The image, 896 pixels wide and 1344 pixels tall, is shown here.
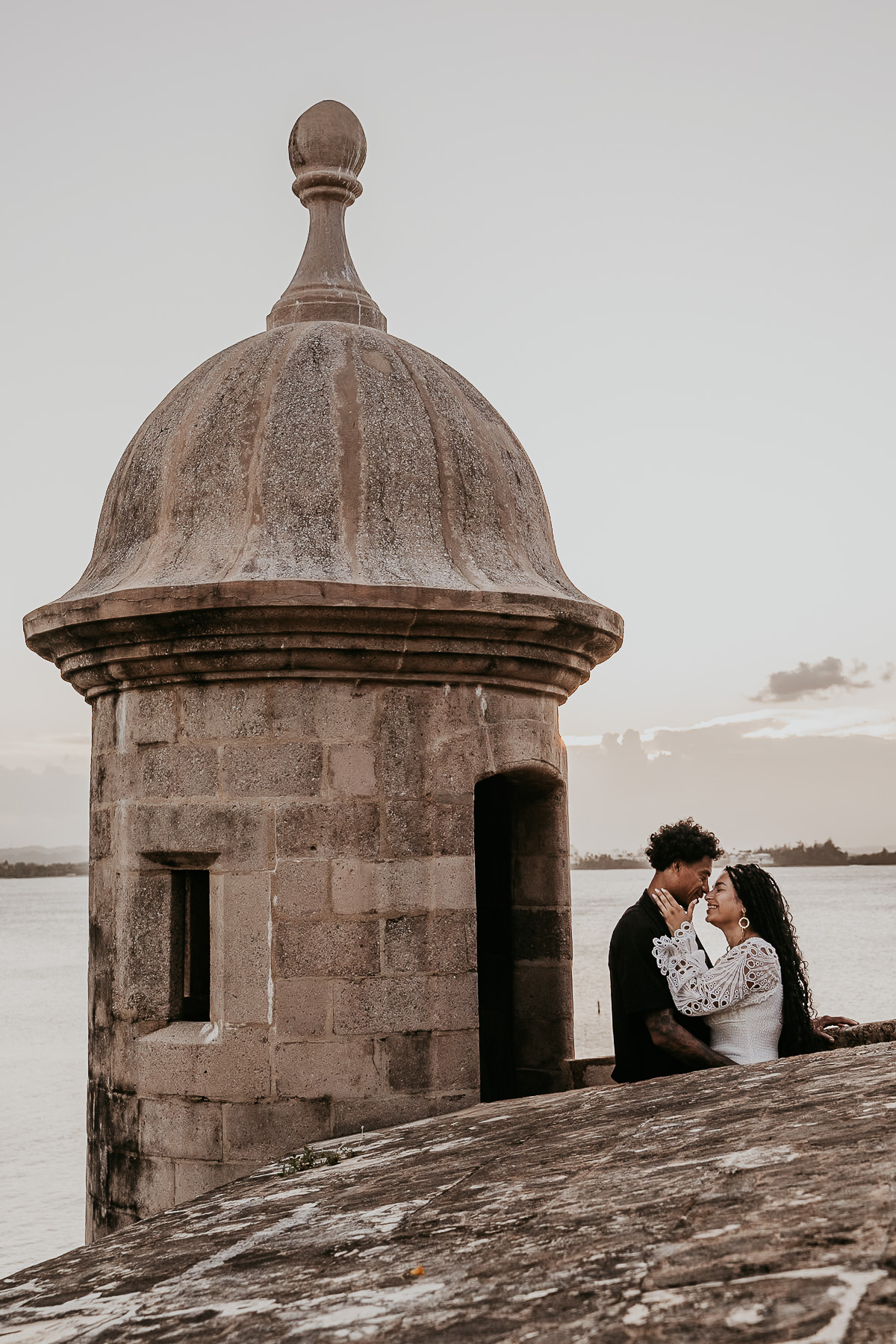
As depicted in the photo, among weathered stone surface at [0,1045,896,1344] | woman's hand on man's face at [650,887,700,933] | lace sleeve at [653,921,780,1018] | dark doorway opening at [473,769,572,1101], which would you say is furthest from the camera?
dark doorway opening at [473,769,572,1101]

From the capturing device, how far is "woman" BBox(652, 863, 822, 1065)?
11.1 feet

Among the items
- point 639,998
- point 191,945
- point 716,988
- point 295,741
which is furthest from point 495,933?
point 716,988

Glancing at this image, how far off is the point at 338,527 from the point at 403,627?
473 millimetres

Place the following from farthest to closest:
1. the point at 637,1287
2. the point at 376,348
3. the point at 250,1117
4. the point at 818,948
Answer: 1. the point at 818,948
2. the point at 376,348
3. the point at 250,1117
4. the point at 637,1287

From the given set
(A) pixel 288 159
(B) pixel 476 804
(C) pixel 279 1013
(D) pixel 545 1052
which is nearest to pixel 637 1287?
(C) pixel 279 1013

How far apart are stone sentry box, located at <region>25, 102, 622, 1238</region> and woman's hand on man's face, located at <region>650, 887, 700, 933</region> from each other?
800 mm

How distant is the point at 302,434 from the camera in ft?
14.7

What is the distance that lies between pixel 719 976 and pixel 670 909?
30cm

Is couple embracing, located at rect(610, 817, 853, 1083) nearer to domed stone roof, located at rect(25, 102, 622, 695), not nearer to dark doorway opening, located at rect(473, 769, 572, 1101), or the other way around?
domed stone roof, located at rect(25, 102, 622, 695)

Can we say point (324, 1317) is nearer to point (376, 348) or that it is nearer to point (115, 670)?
point (115, 670)

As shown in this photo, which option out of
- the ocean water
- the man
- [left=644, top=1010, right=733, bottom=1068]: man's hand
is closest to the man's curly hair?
the man

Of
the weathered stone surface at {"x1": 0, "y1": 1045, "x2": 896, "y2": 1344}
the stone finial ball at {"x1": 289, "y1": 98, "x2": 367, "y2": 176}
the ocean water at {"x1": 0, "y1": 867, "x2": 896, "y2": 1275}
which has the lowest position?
the ocean water at {"x1": 0, "y1": 867, "x2": 896, "y2": 1275}

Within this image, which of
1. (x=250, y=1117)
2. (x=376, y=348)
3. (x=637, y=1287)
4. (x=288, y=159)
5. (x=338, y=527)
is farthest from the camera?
(x=288, y=159)

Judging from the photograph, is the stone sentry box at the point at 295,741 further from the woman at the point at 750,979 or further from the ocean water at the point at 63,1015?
the ocean water at the point at 63,1015
